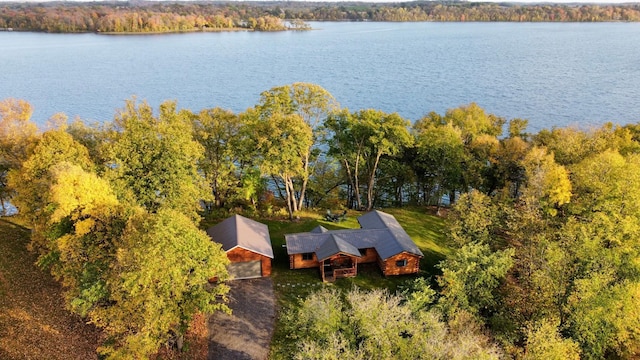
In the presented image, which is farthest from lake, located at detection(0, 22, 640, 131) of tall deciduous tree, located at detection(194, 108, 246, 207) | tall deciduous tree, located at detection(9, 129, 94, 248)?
tall deciduous tree, located at detection(9, 129, 94, 248)

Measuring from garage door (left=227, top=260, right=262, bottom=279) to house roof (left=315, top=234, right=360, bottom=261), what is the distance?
4627 mm

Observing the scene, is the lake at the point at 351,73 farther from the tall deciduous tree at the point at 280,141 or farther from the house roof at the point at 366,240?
the tall deciduous tree at the point at 280,141

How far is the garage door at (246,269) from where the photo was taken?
105ft

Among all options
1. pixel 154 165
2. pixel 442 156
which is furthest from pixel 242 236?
pixel 442 156

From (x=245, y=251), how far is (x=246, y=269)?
151 centimetres

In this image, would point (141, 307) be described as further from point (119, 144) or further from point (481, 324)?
point (481, 324)

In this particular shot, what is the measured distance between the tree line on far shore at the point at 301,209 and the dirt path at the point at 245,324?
1.80 meters

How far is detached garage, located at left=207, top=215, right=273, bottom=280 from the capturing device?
31547 millimetres

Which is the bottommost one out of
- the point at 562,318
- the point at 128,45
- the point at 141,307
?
the point at 562,318

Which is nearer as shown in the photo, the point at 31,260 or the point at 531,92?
the point at 31,260

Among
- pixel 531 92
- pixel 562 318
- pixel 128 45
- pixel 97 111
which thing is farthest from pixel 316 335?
pixel 128 45

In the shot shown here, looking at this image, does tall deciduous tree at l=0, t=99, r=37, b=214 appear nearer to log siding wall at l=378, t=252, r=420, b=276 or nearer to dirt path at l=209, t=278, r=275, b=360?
dirt path at l=209, t=278, r=275, b=360

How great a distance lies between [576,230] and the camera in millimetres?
31188

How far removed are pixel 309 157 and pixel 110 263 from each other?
25419mm
